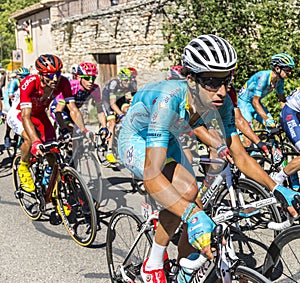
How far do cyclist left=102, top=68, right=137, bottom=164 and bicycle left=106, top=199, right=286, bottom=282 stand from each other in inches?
165

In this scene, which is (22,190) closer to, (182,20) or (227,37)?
(227,37)

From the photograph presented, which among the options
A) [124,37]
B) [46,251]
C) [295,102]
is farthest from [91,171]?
[124,37]

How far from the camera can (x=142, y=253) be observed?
3352 millimetres

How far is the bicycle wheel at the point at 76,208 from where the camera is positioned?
180 inches

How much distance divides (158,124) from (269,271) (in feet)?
4.49

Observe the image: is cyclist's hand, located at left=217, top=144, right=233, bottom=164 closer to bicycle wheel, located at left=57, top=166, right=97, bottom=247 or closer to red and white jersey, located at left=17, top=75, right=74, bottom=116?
bicycle wheel, located at left=57, top=166, right=97, bottom=247

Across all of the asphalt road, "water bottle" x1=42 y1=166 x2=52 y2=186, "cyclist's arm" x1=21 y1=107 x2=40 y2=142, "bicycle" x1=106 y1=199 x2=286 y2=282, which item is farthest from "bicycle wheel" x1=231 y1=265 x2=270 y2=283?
"water bottle" x1=42 y1=166 x2=52 y2=186

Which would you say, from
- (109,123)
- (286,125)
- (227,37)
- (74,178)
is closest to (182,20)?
(227,37)

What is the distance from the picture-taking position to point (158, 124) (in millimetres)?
2516

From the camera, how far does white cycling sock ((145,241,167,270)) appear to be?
9.73 feet

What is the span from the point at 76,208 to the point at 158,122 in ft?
8.47

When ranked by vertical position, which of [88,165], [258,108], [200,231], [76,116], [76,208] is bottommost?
[76,208]

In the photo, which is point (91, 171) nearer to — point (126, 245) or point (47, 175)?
point (47, 175)

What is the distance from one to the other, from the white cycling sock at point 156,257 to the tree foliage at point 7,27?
4121cm
